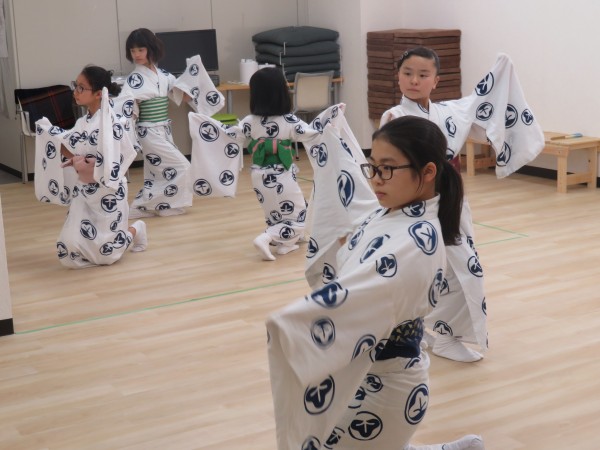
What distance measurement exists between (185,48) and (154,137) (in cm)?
204

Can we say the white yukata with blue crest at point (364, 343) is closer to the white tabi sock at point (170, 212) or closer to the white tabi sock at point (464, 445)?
the white tabi sock at point (464, 445)

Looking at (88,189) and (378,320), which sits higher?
(378,320)

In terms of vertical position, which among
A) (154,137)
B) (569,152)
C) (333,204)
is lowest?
(569,152)

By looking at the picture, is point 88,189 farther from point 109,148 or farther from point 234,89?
point 234,89

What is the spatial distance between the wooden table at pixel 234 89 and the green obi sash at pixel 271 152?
322 cm

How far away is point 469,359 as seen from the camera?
3.95 meters

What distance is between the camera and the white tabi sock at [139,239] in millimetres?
5984

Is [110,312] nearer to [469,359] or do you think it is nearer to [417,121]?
[469,359]

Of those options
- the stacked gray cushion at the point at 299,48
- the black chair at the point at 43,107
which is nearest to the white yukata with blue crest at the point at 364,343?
the black chair at the point at 43,107

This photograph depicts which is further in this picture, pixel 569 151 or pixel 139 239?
pixel 569 151

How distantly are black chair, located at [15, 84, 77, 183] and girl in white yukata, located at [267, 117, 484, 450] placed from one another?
20.0 ft

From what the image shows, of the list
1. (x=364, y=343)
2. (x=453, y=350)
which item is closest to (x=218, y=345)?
(x=453, y=350)

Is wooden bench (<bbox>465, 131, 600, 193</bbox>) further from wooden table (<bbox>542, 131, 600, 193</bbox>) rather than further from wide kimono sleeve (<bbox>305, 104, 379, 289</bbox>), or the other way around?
wide kimono sleeve (<bbox>305, 104, 379, 289</bbox>)

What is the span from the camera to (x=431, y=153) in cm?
251
